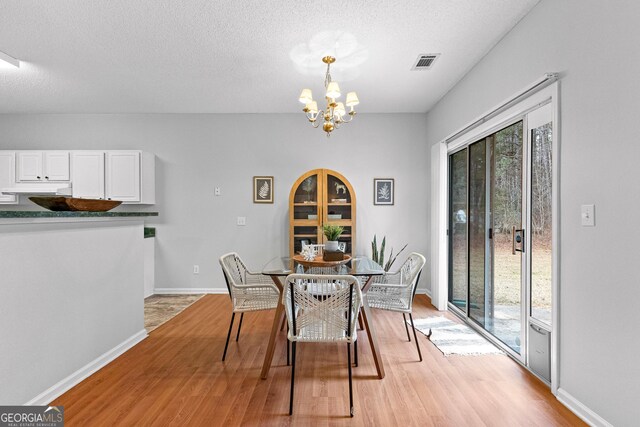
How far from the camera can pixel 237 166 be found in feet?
15.8

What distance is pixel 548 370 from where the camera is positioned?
7.38 ft

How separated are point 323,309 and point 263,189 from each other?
3.02 metres

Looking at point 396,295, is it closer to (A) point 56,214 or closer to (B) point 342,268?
(B) point 342,268

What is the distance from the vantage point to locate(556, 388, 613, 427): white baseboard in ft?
5.78

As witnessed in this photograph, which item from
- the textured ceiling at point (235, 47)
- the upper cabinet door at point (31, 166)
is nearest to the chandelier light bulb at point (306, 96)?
the textured ceiling at point (235, 47)

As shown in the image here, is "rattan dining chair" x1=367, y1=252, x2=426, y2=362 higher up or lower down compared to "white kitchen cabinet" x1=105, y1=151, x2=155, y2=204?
lower down

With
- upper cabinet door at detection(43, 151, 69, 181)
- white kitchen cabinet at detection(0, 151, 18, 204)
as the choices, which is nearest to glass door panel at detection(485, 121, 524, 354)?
upper cabinet door at detection(43, 151, 69, 181)

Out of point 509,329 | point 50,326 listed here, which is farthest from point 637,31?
point 50,326

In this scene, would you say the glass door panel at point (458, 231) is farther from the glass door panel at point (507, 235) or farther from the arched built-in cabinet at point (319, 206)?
the arched built-in cabinet at point (319, 206)

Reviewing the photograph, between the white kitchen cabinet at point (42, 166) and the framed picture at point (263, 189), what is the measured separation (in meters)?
2.47

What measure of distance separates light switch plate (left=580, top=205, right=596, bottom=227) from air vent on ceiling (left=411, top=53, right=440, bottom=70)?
6.01ft

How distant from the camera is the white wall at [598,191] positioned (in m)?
1.59

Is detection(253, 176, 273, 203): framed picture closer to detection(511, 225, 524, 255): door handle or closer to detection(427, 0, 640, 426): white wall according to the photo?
detection(511, 225, 524, 255): door handle

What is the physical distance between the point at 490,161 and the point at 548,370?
176cm
